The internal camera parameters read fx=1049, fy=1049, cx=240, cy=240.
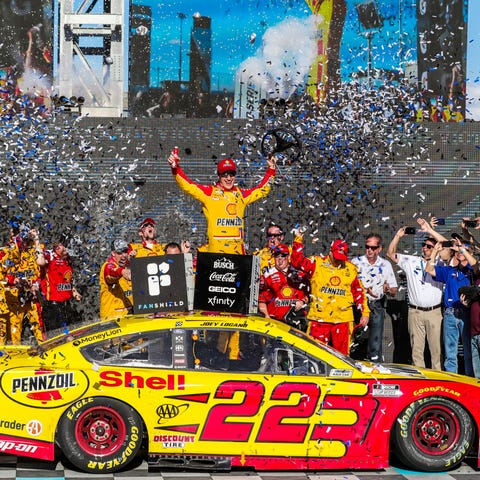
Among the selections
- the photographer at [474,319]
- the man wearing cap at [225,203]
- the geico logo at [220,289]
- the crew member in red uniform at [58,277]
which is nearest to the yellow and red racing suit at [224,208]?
the man wearing cap at [225,203]

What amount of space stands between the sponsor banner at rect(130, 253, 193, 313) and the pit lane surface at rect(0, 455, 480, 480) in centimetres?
147

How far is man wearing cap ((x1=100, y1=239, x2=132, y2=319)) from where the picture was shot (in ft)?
39.3

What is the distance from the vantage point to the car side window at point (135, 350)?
843 cm

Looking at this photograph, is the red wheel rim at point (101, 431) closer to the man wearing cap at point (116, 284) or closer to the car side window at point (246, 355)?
the car side window at point (246, 355)

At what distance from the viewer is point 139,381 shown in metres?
8.32

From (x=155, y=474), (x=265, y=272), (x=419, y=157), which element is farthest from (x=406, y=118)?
→ (x=155, y=474)

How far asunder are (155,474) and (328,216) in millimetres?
6420

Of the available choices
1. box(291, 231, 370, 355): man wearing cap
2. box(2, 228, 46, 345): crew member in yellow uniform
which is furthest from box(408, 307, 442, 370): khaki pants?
box(2, 228, 46, 345): crew member in yellow uniform

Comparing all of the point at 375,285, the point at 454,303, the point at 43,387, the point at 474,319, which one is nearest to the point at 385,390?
the point at 43,387

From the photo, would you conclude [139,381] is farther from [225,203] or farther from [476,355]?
[476,355]

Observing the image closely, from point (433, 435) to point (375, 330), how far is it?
159 inches

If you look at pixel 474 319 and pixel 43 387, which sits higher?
pixel 474 319

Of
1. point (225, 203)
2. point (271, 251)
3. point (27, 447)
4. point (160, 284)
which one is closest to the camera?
point (27, 447)

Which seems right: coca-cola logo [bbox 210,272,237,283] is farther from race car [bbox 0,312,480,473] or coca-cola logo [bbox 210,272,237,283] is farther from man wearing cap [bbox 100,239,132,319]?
man wearing cap [bbox 100,239,132,319]
